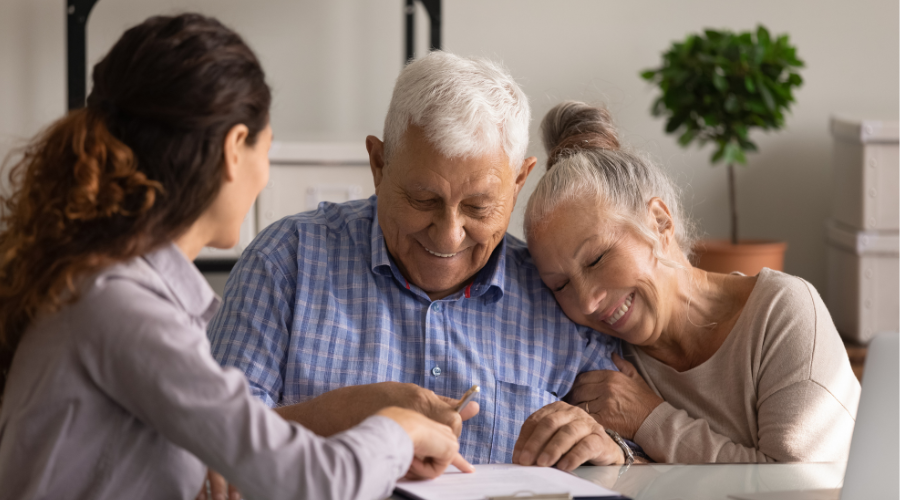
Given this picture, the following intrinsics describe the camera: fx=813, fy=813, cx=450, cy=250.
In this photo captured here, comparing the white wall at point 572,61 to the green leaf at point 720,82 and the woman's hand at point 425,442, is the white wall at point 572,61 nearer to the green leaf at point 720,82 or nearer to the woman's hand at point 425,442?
the green leaf at point 720,82

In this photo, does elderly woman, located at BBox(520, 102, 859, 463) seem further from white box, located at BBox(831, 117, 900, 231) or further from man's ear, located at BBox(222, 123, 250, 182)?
white box, located at BBox(831, 117, 900, 231)

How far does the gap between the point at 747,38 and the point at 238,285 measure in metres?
2.16

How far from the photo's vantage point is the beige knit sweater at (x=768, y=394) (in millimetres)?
1294

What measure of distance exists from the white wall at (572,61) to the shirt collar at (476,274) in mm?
1523

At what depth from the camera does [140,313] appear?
0.76m

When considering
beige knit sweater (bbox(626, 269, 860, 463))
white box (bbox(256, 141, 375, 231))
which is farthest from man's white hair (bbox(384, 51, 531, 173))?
white box (bbox(256, 141, 375, 231))

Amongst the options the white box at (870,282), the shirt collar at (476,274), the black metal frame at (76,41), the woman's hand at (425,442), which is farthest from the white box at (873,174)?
the black metal frame at (76,41)

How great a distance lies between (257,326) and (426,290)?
0.31m

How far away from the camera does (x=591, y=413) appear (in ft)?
4.74

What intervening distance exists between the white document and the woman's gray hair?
0.52 meters

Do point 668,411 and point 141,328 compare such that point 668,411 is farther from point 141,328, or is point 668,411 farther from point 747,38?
point 747,38

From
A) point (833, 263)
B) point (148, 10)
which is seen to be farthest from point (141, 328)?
point (833, 263)

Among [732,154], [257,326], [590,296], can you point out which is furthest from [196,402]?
[732,154]

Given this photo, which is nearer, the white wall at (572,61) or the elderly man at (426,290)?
the elderly man at (426,290)
